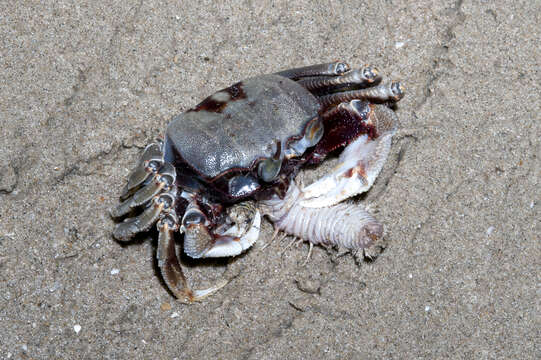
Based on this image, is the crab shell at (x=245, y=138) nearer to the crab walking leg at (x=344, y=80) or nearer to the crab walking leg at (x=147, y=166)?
the crab walking leg at (x=147, y=166)

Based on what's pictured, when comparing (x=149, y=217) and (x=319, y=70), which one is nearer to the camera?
(x=149, y=217)

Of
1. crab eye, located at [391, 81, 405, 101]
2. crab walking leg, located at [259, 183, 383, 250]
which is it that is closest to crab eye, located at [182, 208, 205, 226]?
crab walking leg, located at [259, 183, 383, 250]

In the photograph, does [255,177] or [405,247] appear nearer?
[255,177]

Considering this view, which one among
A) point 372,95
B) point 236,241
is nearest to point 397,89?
point 372,95

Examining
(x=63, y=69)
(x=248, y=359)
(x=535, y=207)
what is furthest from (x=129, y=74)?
(x=535, y=207)

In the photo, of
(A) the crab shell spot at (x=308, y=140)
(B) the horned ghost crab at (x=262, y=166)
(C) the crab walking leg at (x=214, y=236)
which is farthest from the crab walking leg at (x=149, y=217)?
(A) the crab shell spot at (x=308, y=140)

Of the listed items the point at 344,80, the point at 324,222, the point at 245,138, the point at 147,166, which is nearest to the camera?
the point at 245,138

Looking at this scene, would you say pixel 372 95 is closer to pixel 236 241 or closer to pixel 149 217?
pixel 236 241

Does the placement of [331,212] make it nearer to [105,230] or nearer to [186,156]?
[186,156]
